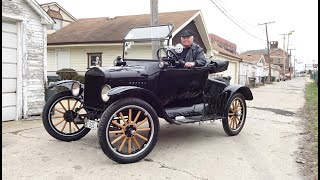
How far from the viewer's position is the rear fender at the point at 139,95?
4575mm

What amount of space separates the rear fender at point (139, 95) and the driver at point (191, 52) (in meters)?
1.11

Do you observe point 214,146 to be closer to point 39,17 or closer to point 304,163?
point 304,163

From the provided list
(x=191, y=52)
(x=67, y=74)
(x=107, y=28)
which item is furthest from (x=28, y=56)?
(x=107, y=28)

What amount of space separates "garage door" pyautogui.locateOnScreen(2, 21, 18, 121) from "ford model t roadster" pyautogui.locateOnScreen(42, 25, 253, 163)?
2238 mm

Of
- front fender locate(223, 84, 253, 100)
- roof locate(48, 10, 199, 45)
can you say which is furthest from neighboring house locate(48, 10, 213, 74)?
front fender locate(223, 84, 253, 100)

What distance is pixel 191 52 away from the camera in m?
6.16

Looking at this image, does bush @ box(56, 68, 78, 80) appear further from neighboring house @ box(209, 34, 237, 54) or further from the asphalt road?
neighboring house @ box(209, 34, 237, 54)

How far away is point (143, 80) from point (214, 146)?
169 centimetres

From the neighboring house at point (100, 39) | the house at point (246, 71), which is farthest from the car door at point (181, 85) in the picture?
the house at point (246, 71)

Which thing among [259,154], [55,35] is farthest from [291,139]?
[55,35]

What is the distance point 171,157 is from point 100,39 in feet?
45.9

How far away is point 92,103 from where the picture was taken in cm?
525

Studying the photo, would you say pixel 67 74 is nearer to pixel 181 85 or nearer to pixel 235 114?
pixel 235 114

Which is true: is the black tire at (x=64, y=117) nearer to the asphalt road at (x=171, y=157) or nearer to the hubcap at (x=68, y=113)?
the hubcap at (x=68, y=113)
